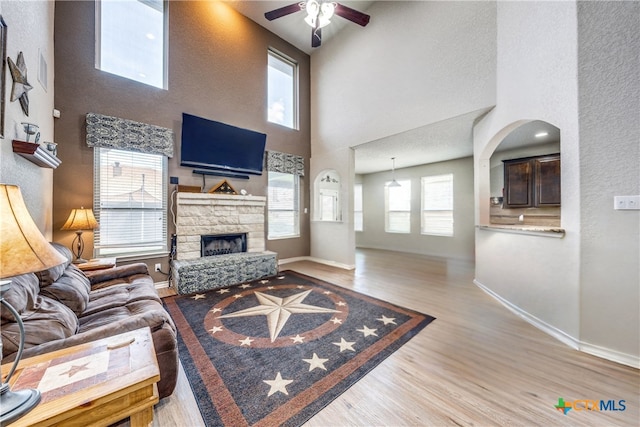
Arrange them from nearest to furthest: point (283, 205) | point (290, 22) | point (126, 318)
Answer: point (126, 318)
point (290, 22)
point (283, 205)

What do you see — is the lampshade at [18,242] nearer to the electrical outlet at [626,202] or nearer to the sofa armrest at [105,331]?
the sofa armrest at [105,331]

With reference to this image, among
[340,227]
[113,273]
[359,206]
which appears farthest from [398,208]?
[113,273]

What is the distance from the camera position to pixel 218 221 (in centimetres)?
429

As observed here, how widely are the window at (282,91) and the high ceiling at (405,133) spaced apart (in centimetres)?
52

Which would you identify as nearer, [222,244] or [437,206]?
[222,244]

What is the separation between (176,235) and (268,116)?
3.14 m

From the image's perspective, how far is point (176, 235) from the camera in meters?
3.83

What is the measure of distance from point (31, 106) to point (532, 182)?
715cm

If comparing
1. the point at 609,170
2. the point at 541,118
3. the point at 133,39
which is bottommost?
the point at 609,170

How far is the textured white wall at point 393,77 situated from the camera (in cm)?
330

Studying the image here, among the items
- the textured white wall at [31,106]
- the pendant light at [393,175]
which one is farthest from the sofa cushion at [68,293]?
the pendant light at [393,175]

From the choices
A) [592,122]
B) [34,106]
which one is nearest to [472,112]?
[592,122]

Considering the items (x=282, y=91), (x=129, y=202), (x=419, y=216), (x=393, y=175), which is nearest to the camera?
(x=129, y=202)

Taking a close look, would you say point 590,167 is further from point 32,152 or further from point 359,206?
point 359,206
